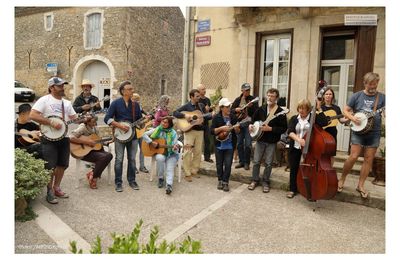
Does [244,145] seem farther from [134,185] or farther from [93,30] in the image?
[93,30]

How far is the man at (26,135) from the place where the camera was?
4.61m

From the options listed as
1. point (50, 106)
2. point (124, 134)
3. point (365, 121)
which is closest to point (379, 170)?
point (365, 121)

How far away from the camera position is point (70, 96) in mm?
19109

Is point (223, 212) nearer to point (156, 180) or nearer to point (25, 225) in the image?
point (156, 180)

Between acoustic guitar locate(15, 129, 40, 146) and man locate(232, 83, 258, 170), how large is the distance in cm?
338

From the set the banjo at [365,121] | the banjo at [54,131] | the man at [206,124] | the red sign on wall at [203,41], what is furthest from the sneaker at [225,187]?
the red sign on wall at [203,41]

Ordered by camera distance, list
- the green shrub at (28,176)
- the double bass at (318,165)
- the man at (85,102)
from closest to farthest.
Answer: the green shrub at (28,176) < the double bass at (318,165) < the man at (85,102)

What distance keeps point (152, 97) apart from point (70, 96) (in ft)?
16.5

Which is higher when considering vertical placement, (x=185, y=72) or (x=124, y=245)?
(x=185, y=72)

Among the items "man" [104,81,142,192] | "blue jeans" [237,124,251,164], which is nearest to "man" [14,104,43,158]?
"man" [104,81,142,192]

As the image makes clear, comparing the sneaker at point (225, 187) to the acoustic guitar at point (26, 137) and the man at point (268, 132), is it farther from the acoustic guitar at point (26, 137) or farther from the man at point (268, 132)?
the acoustic guitar at point (26, 137)

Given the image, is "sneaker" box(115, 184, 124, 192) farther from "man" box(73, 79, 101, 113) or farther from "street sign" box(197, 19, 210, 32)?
"street sign" box(197, 19, 210, 32)

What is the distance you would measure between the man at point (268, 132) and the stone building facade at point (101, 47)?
44.1ft

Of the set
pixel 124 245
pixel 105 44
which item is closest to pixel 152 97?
pixel 105 44
